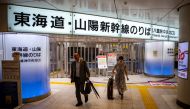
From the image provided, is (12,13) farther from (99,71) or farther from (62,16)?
(99,71)

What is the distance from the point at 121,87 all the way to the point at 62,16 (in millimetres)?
3332

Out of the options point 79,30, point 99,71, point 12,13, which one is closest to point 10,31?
point 12,13

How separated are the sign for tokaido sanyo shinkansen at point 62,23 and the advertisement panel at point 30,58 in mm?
571

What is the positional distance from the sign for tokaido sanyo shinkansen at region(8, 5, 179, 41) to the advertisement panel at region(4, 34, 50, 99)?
571 millimetres

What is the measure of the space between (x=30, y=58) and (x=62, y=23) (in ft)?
5.39

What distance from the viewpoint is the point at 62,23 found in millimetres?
6465

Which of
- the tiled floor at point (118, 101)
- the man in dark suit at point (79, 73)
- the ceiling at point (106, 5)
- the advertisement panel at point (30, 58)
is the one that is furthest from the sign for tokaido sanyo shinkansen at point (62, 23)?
the tiled floor at point (118, 101)

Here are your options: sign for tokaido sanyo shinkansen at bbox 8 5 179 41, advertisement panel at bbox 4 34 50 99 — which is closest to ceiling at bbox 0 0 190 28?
sign for tokaido sanyo shinkansen at bbox 8 5 179 41

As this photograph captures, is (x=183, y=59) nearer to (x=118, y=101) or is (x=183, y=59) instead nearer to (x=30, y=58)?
(x=118, y=101)

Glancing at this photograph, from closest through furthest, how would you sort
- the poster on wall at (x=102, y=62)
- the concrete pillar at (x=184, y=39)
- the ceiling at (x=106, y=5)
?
the ceiling at (x=106, y=5), the concrete pillar at (x=184, y=39), the poster on wall at (x=102, y=62)

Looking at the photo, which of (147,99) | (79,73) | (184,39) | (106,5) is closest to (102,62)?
(147,99)

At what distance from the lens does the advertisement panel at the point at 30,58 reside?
645 centimetres

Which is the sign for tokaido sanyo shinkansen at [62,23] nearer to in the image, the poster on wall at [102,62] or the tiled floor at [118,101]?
the tiled floor at [118,101]

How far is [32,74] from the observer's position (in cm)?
679
